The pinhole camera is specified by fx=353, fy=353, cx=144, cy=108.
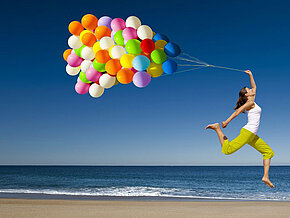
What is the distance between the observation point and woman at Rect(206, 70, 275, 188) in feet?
14.5

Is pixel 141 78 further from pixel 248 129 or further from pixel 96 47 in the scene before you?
pixel 248 129

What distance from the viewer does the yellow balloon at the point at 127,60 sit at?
5155mm

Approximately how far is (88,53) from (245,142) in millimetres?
2761

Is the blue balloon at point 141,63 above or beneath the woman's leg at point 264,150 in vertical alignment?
above

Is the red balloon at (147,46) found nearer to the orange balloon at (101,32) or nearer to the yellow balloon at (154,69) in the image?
the yellow balloon at (154,69)

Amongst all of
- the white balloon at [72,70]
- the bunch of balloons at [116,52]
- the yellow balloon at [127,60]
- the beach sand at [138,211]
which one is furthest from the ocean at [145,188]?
the yellow balloon at [127,60]

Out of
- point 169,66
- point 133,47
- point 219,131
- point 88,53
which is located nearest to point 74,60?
point 88,53

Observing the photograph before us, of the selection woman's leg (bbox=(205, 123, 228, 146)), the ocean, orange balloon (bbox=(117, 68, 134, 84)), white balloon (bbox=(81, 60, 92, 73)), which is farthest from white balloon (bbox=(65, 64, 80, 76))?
the ocean

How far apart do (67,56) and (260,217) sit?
988 centimetres

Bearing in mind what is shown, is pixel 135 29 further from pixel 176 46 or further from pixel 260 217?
pixel 260 217

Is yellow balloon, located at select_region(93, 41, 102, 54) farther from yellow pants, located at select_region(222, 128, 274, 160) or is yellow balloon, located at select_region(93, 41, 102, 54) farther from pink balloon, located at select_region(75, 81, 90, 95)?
yellow pants, located at select_region(222, 128, 274, 160)

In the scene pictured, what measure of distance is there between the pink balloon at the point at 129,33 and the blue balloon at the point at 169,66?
0.64 metres

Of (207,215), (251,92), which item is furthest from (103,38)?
(207,215)

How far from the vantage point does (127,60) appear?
516 cm
